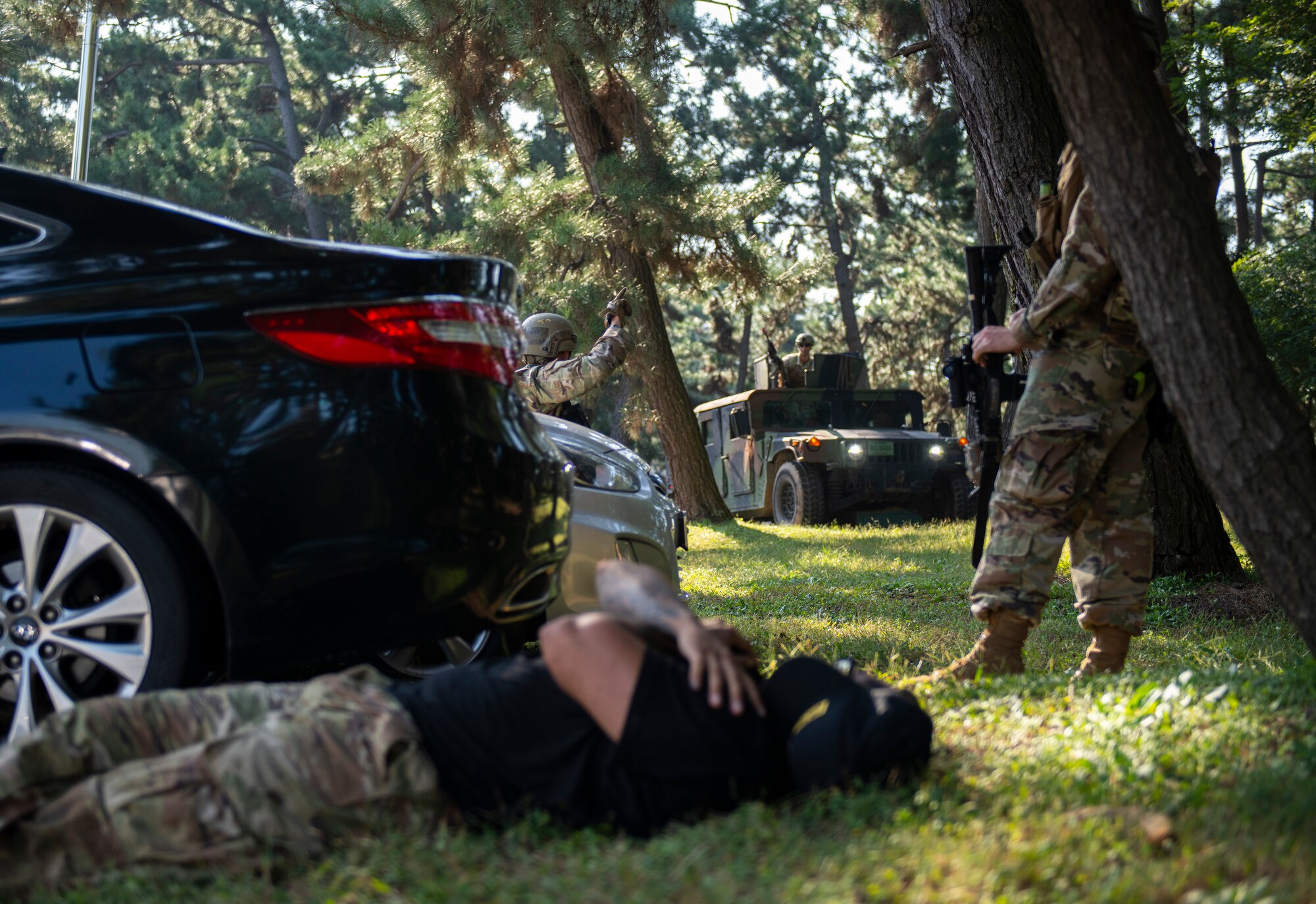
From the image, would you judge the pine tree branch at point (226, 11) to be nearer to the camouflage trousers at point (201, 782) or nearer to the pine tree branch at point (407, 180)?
the pine tree branch at point (407, 180)

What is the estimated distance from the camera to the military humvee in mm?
13242

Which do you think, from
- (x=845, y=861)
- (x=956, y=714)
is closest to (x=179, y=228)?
(x=845, y=861)

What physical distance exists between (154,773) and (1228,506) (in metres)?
2.40

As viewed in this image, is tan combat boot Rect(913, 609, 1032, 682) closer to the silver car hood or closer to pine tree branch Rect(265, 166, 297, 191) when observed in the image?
the silver car hood

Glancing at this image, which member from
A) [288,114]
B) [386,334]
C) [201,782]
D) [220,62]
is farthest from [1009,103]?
[220,62]

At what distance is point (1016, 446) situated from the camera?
362cm

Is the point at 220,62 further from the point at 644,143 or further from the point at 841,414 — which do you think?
the point at 841,414

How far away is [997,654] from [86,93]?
1047 centimetres

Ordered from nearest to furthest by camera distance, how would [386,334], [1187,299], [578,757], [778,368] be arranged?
[578,757] → [386,334] → [1187,299] → [778,368]

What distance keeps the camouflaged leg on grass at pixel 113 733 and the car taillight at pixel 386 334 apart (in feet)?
2.58

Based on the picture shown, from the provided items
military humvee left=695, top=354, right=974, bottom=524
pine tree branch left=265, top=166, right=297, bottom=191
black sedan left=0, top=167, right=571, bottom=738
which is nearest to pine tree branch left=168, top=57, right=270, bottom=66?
pine tree branch left=265, top=166, right=297, bottom=191

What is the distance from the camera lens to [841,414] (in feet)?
49.2

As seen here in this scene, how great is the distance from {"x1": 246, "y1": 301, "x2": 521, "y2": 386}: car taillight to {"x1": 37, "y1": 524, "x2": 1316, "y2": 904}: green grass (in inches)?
43.0

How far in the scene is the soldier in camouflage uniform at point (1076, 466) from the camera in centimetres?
354
